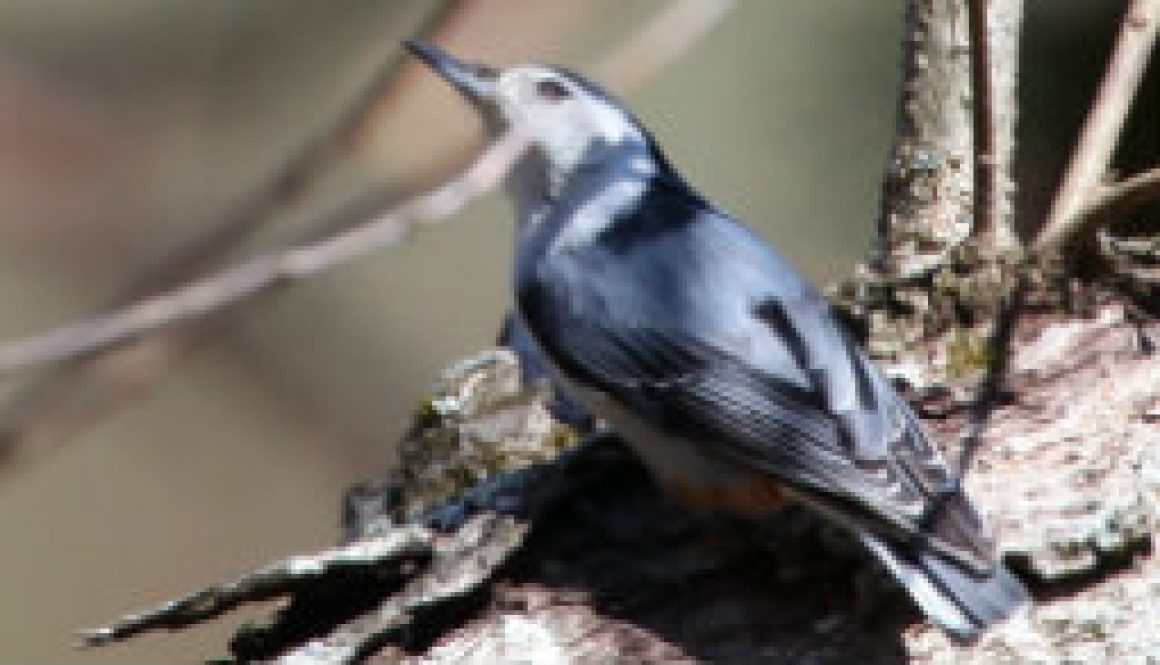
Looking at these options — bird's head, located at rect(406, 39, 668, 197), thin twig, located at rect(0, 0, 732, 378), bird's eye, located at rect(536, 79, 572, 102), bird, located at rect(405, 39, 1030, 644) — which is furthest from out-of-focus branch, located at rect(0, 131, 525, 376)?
bird's eye, located at rect(536, 79, 572, 102)

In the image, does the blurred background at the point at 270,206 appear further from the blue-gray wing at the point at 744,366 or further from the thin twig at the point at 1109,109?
the thin twig at the point at 1109,109

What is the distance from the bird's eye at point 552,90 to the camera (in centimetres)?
285

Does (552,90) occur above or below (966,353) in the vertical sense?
above

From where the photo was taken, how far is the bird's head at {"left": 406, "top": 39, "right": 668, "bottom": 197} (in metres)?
2.71

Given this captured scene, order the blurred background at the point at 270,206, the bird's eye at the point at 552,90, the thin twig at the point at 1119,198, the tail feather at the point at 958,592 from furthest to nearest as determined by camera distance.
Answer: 1. the bird's eye at the point at 552,90
2. the thin twig at the point at 1119,198
3. the tail feather at the point at 958,592
4. the blurred background at the point at 270,206

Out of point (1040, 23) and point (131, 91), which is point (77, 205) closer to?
point (131, 91)


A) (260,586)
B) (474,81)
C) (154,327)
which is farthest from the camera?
(474,81)

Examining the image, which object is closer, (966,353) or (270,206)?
(270,206)

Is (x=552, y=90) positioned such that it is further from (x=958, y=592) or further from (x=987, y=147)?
(x=958, y=592)

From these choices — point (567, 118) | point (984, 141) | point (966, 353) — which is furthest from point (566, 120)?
point (966, 353)

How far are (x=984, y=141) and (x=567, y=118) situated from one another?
2.30 ft

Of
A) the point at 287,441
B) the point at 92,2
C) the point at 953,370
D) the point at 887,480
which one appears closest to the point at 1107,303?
the point at 953,370

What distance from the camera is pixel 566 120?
114 inches

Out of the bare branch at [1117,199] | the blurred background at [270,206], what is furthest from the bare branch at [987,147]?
the blurred background at [270,206]
